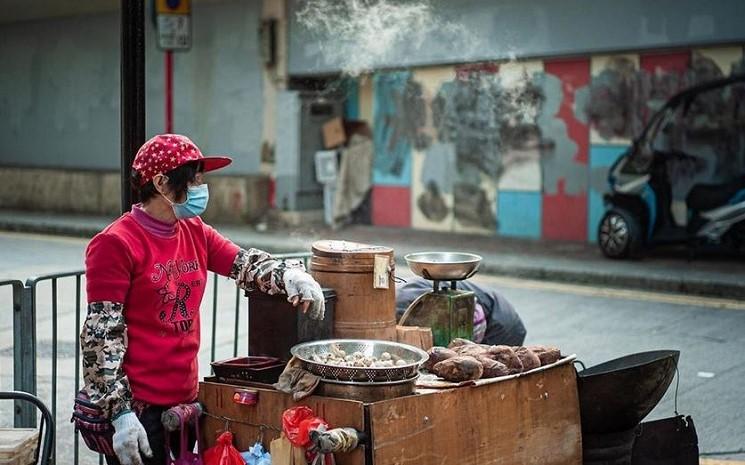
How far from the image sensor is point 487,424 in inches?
174

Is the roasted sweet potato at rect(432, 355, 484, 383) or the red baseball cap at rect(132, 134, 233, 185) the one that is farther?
the roasted sweet potato at rect(432, 355, 484, 383)

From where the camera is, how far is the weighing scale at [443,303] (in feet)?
18.4

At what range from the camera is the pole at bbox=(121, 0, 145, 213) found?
515 cm

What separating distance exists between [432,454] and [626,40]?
10525 millimetres

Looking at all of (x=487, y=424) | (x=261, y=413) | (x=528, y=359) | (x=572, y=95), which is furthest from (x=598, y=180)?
(x=261, y=413)

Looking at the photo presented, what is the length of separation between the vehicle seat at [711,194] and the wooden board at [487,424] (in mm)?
9021

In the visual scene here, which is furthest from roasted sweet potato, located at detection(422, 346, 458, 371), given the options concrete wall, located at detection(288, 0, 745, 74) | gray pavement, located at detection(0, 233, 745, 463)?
concrete wall, located at detection(288, 0, 745, 74)

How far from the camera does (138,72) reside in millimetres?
5188

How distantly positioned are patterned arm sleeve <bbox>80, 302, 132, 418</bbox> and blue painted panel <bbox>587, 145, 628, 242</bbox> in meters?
11.2

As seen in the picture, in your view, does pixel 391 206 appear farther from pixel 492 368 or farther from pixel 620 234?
pixel 492 368

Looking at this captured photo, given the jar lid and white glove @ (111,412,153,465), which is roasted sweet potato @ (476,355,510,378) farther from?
white glove @ (111,412,153,465)

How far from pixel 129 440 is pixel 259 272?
924 mm

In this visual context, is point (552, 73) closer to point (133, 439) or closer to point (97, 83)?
point (97, 83)

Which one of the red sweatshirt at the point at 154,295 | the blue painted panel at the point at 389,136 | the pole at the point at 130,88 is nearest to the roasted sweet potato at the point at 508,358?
the red sweatshirt at the point at 154,295
